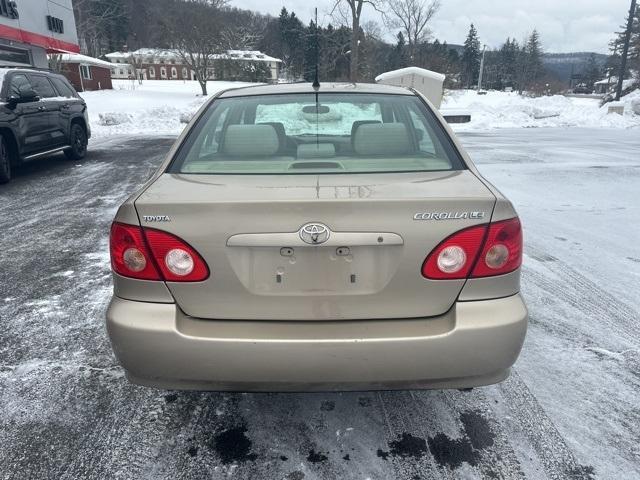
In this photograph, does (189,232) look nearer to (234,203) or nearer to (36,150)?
(234,203)

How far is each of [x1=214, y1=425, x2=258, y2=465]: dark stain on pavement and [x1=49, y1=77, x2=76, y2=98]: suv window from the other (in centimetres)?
981

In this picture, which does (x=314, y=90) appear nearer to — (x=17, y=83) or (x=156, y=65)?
(x=17, y=83)

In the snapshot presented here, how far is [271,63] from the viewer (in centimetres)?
7988

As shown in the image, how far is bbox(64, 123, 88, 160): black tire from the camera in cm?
1037

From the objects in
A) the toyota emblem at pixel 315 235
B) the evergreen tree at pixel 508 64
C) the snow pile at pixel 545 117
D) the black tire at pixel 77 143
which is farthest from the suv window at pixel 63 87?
the evergreen tree at pixel 508 64

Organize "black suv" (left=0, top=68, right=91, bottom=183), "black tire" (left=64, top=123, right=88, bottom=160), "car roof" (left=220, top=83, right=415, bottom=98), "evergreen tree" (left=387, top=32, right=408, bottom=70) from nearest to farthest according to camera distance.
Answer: "car roof" (left=220, top=83, right=415, bottom=98) < "black suv" (left=0, top=68, right=91, bottom=183) < "black tire" (left=64, top=123, right=88, bottom=160) < "evergreen tree" (left=387, top=32, right=408, bottom=70)

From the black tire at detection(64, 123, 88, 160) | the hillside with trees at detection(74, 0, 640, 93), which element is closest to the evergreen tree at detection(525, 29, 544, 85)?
the hillside with trees at detection(74, 0, 640, 93)

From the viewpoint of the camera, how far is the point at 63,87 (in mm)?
10117

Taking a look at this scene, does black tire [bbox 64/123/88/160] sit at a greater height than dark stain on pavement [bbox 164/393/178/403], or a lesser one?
greater

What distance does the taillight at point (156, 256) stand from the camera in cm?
187

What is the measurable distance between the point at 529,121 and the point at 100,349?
24176 millimetres

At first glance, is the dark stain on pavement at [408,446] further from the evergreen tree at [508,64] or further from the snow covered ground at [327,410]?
the evergreen tree at [508,64]

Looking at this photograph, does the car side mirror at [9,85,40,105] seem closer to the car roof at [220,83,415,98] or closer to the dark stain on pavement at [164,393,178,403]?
the car roof at [220,83,415,98]

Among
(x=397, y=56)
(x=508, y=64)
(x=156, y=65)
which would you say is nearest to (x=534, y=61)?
(x=508, y=64)
